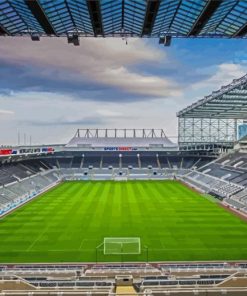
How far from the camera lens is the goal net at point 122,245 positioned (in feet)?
94.6

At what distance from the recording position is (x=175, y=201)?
52.9m

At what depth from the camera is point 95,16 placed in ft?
46.8

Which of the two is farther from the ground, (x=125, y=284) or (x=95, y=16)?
(x=95, y=16)

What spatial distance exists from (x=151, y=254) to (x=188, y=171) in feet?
206

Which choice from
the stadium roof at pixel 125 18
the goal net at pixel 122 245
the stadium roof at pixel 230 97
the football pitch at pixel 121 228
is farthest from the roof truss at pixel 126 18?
the stadium roof at pixel 230 97

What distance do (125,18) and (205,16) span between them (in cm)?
304

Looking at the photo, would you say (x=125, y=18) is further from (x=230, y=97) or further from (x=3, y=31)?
(x=230, y=97)

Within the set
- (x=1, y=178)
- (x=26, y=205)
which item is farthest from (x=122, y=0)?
(x=1, y=178)

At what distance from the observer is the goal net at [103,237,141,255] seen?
94.6 feet

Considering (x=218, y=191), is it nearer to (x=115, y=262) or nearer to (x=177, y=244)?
(x=177, y=244)

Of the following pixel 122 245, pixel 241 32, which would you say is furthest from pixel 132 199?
pixel 241 32

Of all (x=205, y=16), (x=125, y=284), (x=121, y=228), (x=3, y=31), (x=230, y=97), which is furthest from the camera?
(x=230, y=97)

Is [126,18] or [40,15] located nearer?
[40,15]

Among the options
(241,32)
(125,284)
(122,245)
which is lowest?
(122,245)
